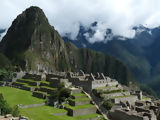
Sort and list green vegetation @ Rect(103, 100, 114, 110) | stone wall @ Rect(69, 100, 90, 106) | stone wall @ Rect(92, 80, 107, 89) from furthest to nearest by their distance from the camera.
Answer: stone wall @ Rect(92, 80, 107, 89)
green vegetation @ Rect(103, 100, 114, 110)
stone wall @ Rect(69, 100, 90, 106)

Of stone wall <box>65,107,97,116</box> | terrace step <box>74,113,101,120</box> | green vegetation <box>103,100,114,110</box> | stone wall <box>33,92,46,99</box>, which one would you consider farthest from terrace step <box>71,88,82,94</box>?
terrace step <box>74,113,101,120</box>

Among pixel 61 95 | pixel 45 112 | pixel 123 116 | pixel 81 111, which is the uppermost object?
pixel 61 95

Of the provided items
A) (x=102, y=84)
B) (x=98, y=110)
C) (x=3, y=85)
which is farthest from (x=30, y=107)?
(x=3, y=85)

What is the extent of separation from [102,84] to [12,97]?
69.6ft

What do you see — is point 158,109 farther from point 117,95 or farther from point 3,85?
point 3,85

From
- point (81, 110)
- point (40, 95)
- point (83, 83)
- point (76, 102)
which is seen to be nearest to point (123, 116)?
point (81, 110)

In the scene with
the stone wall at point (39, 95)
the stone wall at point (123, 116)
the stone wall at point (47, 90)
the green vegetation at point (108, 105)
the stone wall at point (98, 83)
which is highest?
the stone wall at point (98, 83)

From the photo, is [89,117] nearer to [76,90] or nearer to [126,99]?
[76,90]

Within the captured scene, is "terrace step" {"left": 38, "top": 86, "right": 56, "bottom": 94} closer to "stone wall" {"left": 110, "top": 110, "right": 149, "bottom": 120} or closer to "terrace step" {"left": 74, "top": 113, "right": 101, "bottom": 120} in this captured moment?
"terrace step" {"left": 74, "top": 113, "right": 101, "bottom": 120}

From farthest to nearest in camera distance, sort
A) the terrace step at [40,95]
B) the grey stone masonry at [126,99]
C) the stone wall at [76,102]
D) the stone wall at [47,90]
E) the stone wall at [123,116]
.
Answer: the stone wall at [47,90] < the terrace step at [40,95] < the grey stone masonry at [126,99] < the stone wall at [76,102] < the stone wall at [123,116]

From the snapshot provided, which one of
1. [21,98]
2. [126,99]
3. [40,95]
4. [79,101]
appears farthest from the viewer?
[126,99]

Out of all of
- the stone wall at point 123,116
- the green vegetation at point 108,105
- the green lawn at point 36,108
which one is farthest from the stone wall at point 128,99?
the green lawn at point 36,108

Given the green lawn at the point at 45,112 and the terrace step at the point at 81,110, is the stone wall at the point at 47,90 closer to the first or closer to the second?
the green lawn at the point at 45,112

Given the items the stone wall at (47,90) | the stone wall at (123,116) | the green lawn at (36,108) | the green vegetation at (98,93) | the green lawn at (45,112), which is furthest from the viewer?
the stone wall at (47,90)
